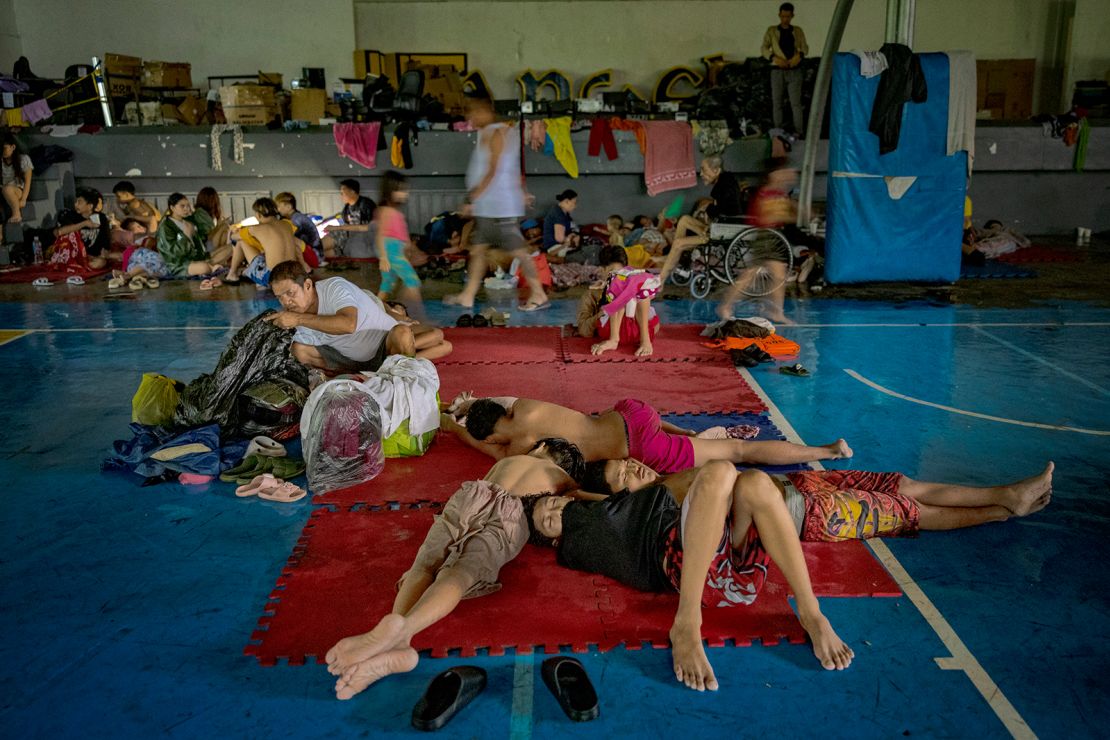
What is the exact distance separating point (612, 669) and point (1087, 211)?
15.8m

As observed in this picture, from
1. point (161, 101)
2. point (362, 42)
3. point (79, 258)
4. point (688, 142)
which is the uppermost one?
point (362, 42)

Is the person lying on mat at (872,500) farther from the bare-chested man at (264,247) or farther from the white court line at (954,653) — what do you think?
the bare-chested man at (264,247)

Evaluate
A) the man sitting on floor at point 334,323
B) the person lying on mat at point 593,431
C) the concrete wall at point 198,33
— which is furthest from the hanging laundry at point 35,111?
the person lying on mat at point 593,431

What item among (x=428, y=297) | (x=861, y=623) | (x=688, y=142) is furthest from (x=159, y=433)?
(x=688, y=142)

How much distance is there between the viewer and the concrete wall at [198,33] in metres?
18.3

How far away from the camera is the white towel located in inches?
214

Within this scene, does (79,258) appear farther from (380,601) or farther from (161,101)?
(380,601)

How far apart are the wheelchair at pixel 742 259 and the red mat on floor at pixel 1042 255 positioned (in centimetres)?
485

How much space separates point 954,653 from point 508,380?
424 centimetres

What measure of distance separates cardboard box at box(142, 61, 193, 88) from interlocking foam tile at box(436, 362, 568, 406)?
13121 mm

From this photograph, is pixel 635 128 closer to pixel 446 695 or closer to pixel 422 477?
pixel 422 477

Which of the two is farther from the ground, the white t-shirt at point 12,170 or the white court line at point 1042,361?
the white t-shirt at point 12,170

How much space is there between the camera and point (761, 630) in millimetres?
3686

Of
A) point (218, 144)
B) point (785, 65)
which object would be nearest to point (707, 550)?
point (785, 65)
